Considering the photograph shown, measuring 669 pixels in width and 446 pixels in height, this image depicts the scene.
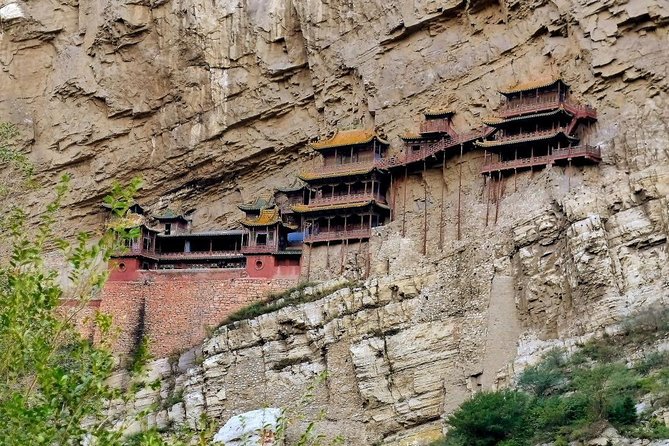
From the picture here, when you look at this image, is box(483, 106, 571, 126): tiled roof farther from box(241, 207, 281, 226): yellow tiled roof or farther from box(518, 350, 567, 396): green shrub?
box(518, 350, 567, 396): green shrub

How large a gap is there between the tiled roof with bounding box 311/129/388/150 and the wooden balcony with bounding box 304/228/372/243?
11.7 ft

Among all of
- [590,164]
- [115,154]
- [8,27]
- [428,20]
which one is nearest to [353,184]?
[428,20]

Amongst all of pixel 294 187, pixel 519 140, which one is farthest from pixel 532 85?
pixel 294 187

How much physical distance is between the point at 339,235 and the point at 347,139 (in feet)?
14.0

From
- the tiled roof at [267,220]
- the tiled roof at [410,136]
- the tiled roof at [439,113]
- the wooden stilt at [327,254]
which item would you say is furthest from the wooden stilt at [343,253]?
the tiled roof at [439,113]

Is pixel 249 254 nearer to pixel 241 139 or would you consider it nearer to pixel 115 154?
pixel 241 139

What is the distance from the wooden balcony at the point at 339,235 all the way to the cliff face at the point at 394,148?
0.92m

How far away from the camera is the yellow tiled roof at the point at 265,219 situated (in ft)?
121

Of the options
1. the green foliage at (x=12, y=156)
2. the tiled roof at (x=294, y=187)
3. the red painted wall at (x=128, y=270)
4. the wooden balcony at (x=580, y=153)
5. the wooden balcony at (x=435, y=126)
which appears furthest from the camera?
the tiled roof at (x=294, y=187)

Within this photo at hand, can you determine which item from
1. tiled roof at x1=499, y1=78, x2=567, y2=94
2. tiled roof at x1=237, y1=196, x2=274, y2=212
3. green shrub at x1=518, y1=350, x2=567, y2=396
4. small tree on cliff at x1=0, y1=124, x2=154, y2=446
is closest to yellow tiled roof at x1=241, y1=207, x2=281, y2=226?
tiled roof at x1=237, y1=196, x2=274, y2=212

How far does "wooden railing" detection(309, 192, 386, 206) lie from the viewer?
1396 inches

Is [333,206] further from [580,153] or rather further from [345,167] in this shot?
[580,153]

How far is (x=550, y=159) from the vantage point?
30.8 m

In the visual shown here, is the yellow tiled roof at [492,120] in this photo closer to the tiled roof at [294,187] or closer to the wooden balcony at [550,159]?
the wooden balcony at [550,159]
